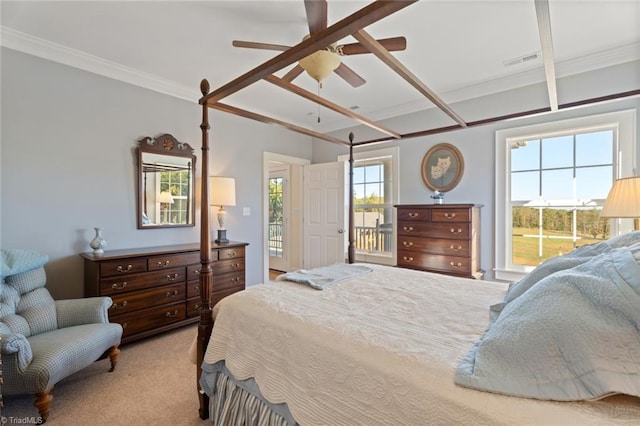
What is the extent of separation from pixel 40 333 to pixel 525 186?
14.8ft

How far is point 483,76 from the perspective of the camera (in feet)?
10.2

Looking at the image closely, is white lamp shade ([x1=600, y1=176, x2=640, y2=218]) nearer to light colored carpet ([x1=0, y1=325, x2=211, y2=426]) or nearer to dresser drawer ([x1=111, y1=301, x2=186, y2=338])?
light colored carpet ([x1=0, y1=325, x2=211, y2=426])

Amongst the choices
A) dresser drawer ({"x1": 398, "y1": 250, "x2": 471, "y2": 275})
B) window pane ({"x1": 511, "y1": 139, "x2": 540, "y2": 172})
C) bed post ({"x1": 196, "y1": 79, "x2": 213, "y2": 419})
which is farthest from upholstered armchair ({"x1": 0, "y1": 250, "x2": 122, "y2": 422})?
window pane ({"x1": 511, "y1": 139, "x2": 540, "y2": 172})

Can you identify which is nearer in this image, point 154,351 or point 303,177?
point 154,351

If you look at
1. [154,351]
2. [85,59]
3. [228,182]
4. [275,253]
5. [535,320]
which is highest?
[85,59]

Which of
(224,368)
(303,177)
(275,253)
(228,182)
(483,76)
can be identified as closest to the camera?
(224,368)

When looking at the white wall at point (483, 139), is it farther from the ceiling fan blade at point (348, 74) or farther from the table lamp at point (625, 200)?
the ceiling fan blade at point (348, 74)

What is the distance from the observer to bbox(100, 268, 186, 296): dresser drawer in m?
2.51

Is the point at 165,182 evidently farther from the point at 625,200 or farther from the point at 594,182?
the point at 594,182

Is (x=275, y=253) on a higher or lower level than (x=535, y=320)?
lower

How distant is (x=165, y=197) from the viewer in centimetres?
333

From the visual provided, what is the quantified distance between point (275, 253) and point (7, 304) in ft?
14.2

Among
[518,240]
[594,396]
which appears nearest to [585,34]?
[518,240]

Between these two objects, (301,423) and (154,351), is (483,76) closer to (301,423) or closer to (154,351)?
(301,423)
